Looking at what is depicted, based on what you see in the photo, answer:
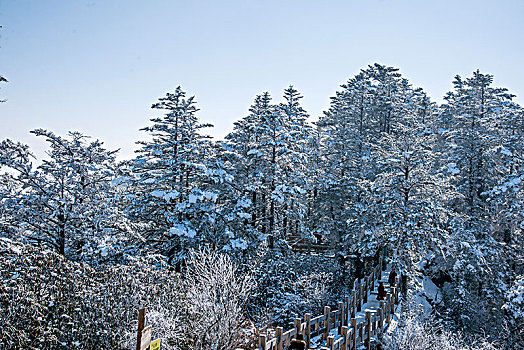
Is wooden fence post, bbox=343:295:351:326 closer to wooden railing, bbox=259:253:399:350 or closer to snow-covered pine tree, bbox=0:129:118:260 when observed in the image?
wooden railing, bbox=259:253:399:350

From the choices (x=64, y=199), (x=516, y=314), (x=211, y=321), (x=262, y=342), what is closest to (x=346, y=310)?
(x=211, y=321)

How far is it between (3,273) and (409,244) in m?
16.0

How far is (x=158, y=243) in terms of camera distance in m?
20.7

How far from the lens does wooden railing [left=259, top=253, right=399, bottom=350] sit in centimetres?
1022

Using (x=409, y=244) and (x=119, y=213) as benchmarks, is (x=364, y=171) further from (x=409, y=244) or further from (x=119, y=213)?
(x=119, y=213)

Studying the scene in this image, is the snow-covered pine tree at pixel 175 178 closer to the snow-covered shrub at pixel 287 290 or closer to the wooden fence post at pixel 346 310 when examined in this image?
the snow-covered shrub at pixel 287 290

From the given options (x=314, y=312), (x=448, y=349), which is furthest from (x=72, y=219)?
(x=448, y=349)

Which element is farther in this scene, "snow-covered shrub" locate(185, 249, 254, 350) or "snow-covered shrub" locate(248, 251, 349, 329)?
"snow-covered shrub" locate(248, 251, 349, 329)

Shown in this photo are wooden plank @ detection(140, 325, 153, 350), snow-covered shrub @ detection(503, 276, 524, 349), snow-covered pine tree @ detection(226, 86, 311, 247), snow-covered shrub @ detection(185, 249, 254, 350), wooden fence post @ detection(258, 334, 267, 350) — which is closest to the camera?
wooden plank @ detection(140, 325, 153, 350)

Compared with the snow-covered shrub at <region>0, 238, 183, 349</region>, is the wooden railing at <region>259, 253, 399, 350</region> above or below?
below

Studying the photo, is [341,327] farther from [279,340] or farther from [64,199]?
[64,199]

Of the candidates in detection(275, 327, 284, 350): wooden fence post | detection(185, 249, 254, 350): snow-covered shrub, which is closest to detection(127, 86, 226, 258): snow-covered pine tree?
detection(185, 249, 254, 350): snow-covered shrub

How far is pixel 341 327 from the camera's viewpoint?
11.1m

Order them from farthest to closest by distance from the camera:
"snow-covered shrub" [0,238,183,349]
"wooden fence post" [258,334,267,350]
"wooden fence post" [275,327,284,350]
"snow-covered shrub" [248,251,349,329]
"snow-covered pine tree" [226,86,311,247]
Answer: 1. "snow-covered pine tree" [226,86,311,247]
2. "snow-covered shrub" [248,251,349,329]
3. "wooden fence post" [275,327,284,350]
4. "wooden fence post" [258,334,267,350]
5. "snow-covered shrub" [0,238,183,349]
